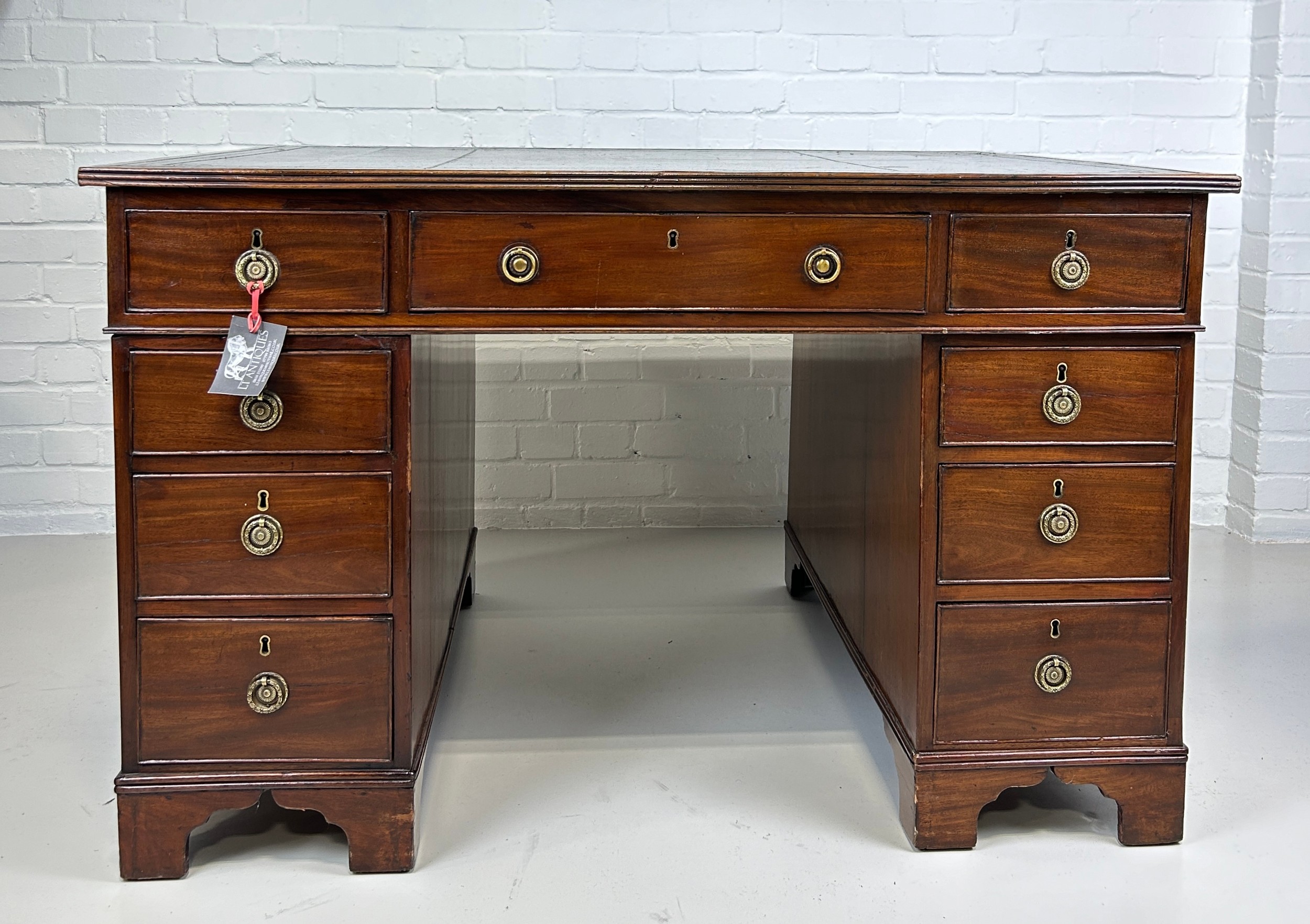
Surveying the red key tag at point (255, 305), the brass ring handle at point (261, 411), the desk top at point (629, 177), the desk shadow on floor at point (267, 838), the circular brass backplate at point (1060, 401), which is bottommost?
the desk shadow on floor at point (267, 838)

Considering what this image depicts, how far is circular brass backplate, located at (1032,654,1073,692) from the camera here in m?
1.90

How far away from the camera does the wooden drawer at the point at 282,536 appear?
1.79m

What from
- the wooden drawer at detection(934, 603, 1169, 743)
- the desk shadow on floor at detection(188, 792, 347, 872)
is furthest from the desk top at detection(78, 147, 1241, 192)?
the desk shadow on floor at detection(188, 792, 347, 872)

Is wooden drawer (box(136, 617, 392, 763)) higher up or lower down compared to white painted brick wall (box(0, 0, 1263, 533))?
lower down

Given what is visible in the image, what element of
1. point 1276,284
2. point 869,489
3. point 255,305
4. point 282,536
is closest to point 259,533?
point 282,536

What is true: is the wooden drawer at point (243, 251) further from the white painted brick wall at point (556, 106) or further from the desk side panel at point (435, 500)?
the white painted brick wall at point (556, 106)

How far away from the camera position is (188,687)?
5.97 ft

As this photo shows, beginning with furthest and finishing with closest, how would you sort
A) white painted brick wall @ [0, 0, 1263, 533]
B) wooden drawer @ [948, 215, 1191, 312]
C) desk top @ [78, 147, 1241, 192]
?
white painted brick wall @ [0, 0, 1263, 533]
wooden drawer @ [948, 215, 1191, 312]
desk top @ [78, 147, 1241, 192]

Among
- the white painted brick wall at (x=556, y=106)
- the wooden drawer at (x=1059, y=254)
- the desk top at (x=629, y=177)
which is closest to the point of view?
the desk top at (x=629, y=177)

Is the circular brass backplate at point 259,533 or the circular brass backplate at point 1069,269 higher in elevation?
the circular brass backplate at point 1069,269

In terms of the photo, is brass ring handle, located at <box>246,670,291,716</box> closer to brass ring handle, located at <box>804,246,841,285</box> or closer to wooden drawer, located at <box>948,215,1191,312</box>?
brass ring handle, located at <box>804,246,841,285</box>

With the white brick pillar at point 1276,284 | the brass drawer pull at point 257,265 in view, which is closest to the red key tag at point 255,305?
the brass drawer pull at point 257,265

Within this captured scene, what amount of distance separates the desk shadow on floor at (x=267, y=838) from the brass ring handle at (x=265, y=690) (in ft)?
0.59

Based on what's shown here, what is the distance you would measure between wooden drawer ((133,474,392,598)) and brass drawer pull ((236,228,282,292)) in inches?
9.7
